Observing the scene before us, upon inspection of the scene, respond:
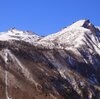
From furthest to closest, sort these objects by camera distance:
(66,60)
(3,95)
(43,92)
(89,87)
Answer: (66,60), (89,87), (43,92), (3,95)

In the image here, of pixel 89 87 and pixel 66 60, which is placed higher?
pixel 66 60

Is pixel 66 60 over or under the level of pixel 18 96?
over

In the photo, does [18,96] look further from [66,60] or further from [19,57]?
[66,60]

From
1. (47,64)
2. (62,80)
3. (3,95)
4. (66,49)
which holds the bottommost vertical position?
(3,95)

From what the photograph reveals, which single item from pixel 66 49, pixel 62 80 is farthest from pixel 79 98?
pixel 66 49

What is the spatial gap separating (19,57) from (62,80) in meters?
17.8

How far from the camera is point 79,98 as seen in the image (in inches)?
5748

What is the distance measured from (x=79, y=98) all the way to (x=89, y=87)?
1196cm

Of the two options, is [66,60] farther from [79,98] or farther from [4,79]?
[4,79]

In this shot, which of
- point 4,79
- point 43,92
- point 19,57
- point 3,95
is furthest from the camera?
point 19,57

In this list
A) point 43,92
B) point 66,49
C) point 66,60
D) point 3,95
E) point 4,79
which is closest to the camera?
point 3,95

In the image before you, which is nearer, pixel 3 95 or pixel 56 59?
pixel 3 95

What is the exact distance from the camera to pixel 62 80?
15075cm

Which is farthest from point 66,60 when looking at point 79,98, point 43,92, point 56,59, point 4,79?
point 4,79
